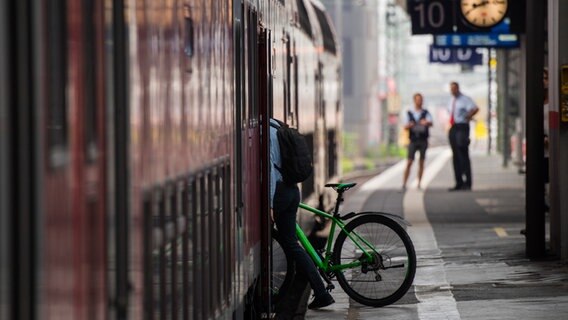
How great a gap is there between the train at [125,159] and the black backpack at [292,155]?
0.97 metres

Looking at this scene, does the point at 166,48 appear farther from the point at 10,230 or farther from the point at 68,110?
the point at 10,230

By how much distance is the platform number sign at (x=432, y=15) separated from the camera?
22.4 meters

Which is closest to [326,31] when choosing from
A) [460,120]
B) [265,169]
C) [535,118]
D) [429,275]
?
[460,120]

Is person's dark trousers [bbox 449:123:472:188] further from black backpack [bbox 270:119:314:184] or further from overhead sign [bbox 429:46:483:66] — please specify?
black backpack [bbox 270:119:314:184]

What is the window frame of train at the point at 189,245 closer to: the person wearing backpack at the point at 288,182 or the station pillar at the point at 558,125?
the person wearing backpack at the point at 288,182

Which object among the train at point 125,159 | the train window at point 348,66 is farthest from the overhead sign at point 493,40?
the train window at point 348,66

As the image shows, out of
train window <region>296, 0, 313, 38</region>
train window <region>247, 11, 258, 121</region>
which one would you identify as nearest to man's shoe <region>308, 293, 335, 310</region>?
train window <region>247, 11, 258, 121</region>

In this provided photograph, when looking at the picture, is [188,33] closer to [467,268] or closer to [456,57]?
[467,268]

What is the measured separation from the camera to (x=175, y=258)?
5402 mm

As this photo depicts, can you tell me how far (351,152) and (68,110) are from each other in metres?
51.3

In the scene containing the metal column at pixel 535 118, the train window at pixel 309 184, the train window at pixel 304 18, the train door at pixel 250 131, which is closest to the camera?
the train door at pixel 250 131

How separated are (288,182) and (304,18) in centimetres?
648

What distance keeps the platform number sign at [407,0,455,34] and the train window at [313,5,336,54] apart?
4.09 feet

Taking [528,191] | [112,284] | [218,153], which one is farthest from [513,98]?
[112,284]
